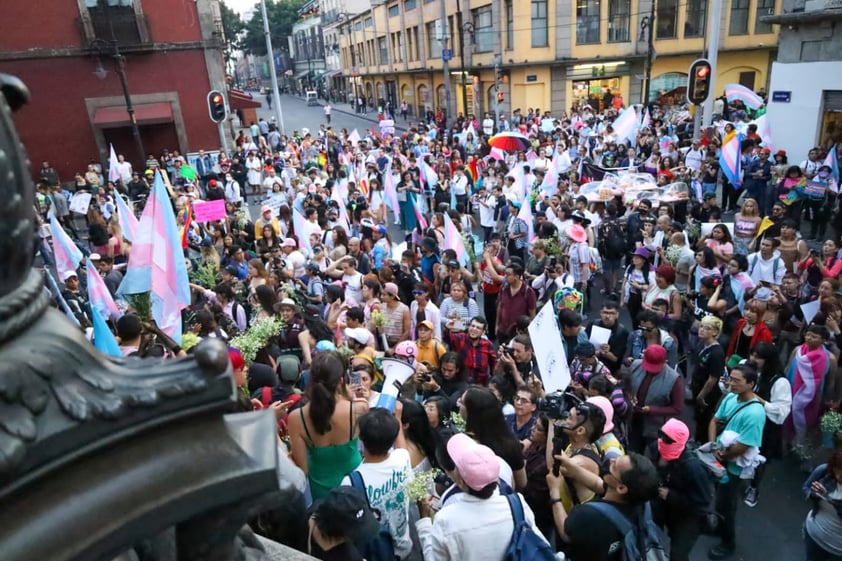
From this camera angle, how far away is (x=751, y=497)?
5.19 m

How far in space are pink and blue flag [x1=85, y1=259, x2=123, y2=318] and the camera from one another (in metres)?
4.92

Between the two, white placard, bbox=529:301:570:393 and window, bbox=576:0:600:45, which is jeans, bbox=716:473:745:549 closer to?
white placard, bbox=529:301:570:393

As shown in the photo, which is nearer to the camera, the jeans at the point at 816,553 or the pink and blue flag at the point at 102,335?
the jeans at the point at 816,553

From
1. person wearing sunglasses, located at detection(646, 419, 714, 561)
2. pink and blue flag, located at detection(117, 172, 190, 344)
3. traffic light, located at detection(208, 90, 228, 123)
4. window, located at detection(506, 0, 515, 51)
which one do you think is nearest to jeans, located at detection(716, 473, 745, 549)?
person wearing sunglasses, located at detection(646, 419, 714, 561)

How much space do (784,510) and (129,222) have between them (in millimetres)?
8308

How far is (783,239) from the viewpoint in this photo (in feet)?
24.1

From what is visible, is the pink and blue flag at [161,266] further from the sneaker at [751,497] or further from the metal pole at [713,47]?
the metal pole at [713,47]

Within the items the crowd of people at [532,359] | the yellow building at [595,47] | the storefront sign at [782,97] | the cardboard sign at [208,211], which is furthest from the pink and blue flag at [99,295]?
the yellow building at [595,47]

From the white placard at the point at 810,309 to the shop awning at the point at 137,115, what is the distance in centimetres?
2354

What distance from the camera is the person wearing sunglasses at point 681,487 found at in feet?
12.9

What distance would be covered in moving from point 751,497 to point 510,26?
99.3 feet

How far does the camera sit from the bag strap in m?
3.12

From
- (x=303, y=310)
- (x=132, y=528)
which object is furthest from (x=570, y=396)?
(x=132, y=528)

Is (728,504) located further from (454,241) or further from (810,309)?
(454,241)
